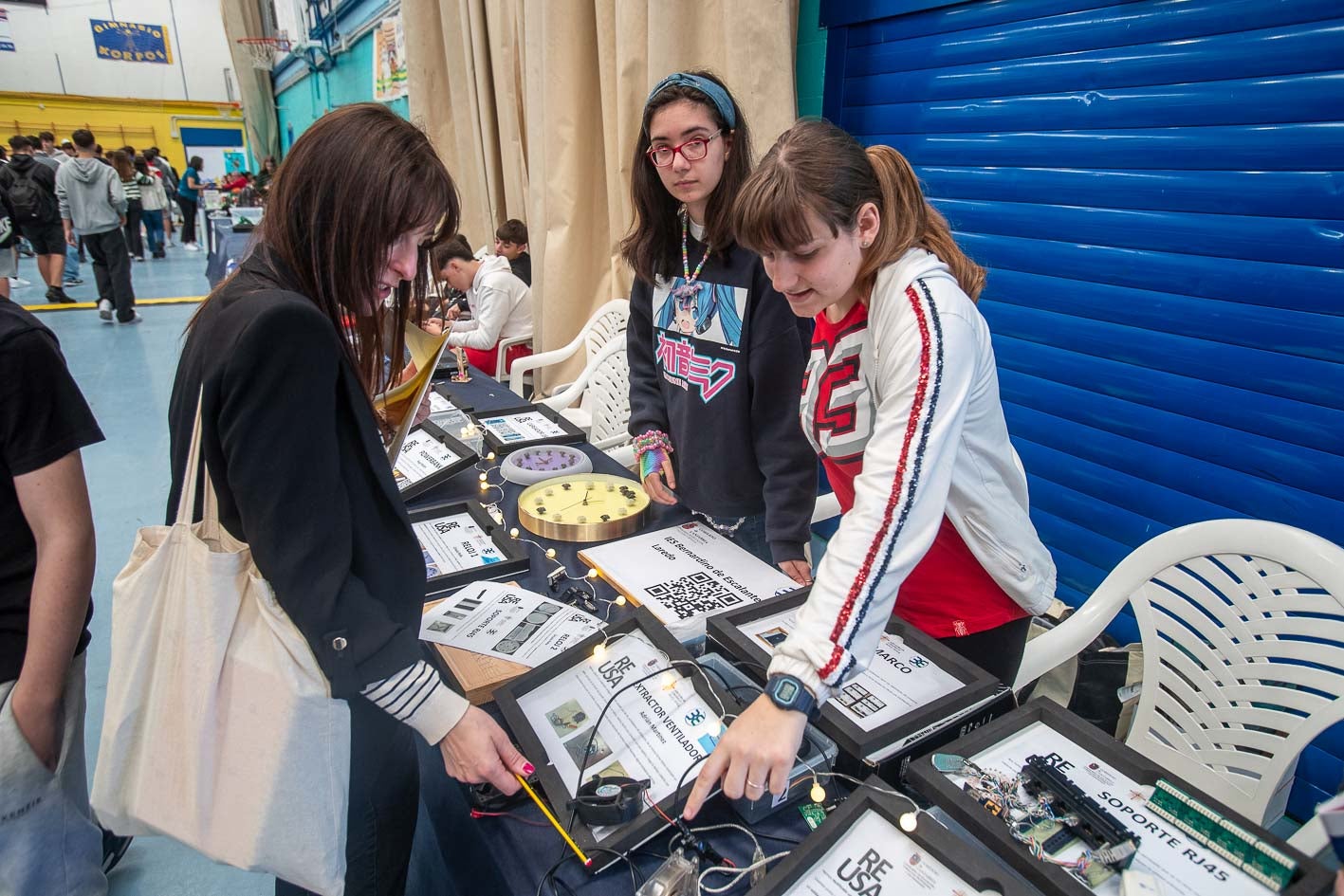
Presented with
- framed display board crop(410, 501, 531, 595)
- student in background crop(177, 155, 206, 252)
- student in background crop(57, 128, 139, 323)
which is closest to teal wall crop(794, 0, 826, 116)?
framed display board crop(410, 501, 531, 595)

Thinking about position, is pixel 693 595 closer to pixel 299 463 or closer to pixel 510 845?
pixel 510 845

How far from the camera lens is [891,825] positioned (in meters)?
0.76

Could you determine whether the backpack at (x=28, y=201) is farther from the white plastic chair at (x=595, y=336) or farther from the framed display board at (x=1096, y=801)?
the framed display board at (x=1096, y=801)

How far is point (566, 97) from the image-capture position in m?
3.23

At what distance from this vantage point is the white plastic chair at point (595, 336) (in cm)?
306

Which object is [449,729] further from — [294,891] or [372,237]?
[372,237]

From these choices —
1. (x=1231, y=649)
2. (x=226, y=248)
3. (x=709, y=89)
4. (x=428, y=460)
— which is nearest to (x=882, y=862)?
(x=1231, y=649)

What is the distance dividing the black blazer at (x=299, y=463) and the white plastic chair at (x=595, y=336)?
2.15m

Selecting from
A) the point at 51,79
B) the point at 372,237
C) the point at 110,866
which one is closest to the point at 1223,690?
the point at 372,237

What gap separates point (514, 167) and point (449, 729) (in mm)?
4011

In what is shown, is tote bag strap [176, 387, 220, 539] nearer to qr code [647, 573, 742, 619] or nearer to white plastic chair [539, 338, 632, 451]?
qr code [647, 573, 742, 619]

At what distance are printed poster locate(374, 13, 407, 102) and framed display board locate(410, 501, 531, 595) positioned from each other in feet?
19.6

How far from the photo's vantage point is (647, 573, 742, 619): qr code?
4.01ft

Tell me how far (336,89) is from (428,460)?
9.71 meters
